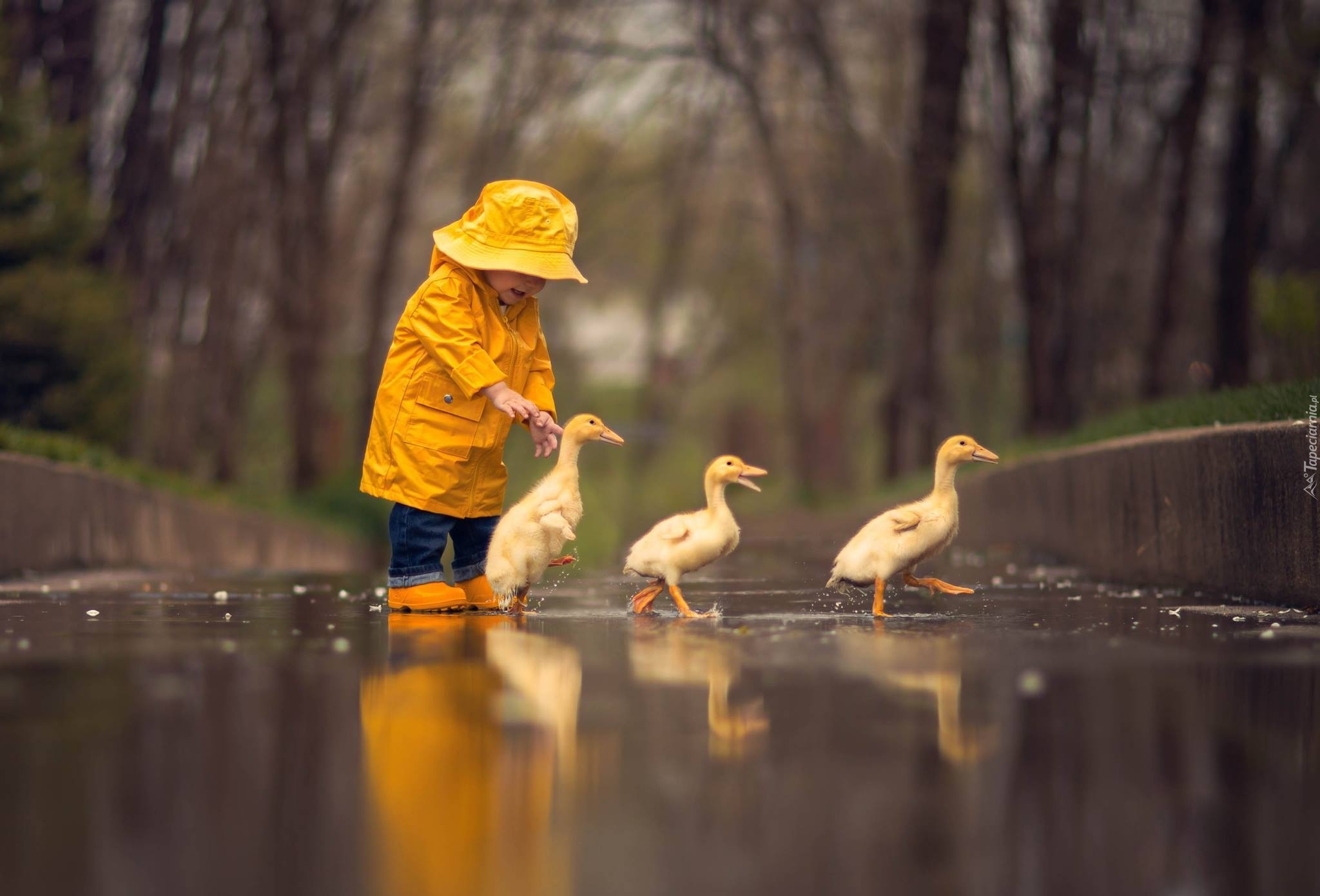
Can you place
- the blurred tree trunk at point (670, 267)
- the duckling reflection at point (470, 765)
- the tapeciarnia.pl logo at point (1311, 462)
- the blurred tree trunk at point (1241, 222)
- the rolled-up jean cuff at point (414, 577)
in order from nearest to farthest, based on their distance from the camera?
1. the duckling reflection at point (470, 765)
2. the tapeciarnia.pl logo at point (1311, 462)
3. the rolled-up jean cuff at point (414, 577)
4. the blurred tree trunk at point (1241, 222)
5. the blurred tree trunk at point (670, 267)

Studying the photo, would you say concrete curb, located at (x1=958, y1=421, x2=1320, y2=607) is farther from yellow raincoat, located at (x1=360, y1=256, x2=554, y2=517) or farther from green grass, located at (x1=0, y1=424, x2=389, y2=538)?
green grass, located at (x1=0, y1=424, x2=389, y2=538)

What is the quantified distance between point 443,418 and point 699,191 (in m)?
45.6

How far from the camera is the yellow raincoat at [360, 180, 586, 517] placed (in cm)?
880

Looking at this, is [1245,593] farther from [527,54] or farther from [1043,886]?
[527,54]

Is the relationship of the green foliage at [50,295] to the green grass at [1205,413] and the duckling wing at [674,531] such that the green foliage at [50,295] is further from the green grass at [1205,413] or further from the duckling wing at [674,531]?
the duckling wing at [674,531]

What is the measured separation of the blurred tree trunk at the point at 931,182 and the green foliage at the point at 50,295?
44.4ft

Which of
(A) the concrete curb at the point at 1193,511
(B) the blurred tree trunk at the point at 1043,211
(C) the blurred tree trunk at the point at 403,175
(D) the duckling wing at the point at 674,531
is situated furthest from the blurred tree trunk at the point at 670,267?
(D) the duckling wing at the point at 674,531

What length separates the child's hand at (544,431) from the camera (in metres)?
8.73

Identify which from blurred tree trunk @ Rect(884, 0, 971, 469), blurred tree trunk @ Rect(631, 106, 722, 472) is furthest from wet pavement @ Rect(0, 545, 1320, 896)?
blurred tree trunk @ Rect(631, 106, 722, 472)

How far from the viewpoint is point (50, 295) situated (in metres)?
18.8

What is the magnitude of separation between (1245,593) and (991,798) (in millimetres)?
5425

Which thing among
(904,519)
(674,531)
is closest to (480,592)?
(674,531)

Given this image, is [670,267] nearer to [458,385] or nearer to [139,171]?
[139,171]

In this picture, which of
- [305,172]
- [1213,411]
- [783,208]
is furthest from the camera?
[783,208]
